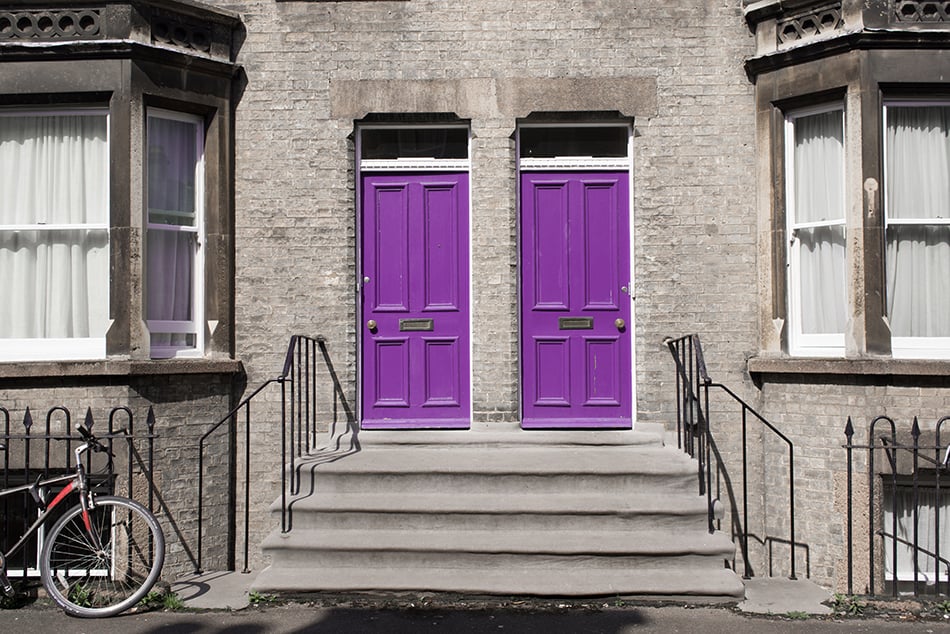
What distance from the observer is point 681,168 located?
7.93m

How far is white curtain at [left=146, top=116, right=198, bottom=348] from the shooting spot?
7766 mm

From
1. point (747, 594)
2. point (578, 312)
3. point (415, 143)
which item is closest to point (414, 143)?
point (415, 143)

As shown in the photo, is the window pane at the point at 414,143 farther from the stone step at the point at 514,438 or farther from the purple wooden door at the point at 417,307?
the stone step at the point at 514,438

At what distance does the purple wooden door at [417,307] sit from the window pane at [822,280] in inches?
115

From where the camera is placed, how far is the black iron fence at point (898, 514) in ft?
22.5

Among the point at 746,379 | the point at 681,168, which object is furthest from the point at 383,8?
the point at 746,379

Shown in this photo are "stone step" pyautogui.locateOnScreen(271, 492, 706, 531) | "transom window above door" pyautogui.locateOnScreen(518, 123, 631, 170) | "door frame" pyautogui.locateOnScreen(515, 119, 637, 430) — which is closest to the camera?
"stone step" pyautogui.locateOnScreen(271, 492, 706, 531)

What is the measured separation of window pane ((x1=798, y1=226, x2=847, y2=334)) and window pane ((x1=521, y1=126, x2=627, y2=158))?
177cm

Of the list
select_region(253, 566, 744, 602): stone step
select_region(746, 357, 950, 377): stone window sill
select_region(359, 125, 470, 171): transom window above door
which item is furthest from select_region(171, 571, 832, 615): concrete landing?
select_region(359, 125, 470, 171): transom window above door

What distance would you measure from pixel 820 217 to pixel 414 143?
3.58 m

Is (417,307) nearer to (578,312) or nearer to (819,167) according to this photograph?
(578,312)

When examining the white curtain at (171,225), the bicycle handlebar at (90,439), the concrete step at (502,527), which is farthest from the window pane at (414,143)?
the bicycle handlebar at (90,439)

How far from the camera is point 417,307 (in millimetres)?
8078

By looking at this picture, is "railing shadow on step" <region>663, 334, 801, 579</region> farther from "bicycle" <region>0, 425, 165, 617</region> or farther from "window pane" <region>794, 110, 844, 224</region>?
"bicycle" <region>0, 425, 165, 617</region>
